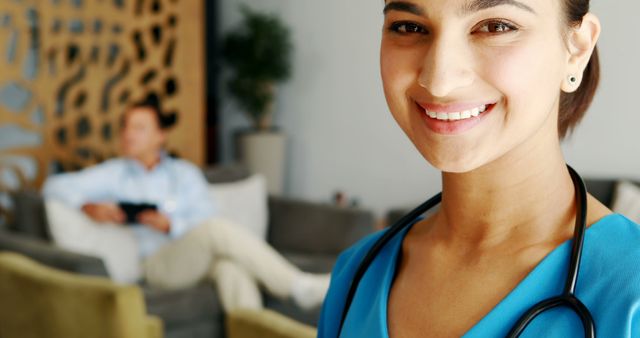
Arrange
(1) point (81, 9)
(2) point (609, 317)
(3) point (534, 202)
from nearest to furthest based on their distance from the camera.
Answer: (2) point (609, 317), (3) point (534, 202), (1) point (81, 9)

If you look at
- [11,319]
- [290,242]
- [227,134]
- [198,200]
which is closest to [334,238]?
[290,242]

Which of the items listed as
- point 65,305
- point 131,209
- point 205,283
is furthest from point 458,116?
point 131,209

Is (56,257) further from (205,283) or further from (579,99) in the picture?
(579,99)

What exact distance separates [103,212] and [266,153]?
2.47 meters

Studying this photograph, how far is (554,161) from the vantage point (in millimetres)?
773

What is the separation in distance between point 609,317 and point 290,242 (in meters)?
3.44

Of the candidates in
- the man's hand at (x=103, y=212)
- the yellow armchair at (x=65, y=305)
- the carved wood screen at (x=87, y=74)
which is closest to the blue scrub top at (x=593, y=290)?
the yellow armchair at (x=65, y=305)

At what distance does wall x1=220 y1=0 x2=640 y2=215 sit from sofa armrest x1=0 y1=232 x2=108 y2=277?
8.24 ft

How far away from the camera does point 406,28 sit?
753 millimetres

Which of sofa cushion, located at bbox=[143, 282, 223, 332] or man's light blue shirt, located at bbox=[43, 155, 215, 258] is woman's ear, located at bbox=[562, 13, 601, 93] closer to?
sofa cushion, located at bbox=[143, 282, 223, 332]

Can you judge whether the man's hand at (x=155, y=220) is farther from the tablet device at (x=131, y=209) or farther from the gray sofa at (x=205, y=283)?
the gray sofa at (x=205, y=283)

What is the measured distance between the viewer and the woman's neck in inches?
29.7

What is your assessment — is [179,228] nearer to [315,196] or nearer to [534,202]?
[315,196]

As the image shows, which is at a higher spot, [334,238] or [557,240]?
[557,240]
